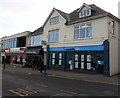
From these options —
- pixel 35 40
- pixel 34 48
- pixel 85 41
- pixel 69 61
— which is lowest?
pixel 69 61

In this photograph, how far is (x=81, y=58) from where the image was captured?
17.0m

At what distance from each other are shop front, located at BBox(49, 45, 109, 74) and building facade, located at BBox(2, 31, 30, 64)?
965cm

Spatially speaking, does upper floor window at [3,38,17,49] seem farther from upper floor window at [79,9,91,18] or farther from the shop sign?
upper floor window at [79,9,91,18]

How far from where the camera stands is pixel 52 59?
21062mm

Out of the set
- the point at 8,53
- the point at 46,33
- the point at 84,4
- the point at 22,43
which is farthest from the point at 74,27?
the point at 8,53

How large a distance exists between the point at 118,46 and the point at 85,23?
5543 millimetres

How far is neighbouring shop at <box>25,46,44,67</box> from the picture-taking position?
74.7 feet

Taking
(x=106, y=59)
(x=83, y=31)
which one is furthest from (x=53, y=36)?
(x=106, y=59)

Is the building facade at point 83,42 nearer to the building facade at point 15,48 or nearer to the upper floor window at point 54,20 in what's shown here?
the upper floor window at point 54,20

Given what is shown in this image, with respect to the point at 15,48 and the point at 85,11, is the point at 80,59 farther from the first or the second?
the point at 15,48

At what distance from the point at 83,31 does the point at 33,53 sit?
11.3 m

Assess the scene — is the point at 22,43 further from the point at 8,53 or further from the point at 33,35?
the point at 8,53

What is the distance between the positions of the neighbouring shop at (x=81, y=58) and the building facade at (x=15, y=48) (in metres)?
9.45

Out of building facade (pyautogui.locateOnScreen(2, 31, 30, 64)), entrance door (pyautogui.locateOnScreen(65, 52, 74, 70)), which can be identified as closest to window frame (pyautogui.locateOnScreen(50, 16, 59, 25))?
entrance door (pyautogui.locateOnScreen(65, 52, 74, 70))
